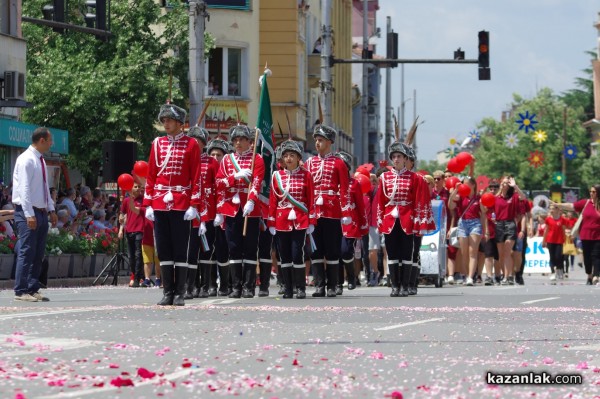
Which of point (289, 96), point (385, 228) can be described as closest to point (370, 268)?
point (385, 228)

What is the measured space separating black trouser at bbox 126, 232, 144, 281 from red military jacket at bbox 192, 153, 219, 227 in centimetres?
836

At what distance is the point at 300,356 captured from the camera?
35.0 ft

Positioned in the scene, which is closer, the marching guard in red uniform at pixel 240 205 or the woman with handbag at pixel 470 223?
→ the marching guard in red uniform at pixel 240 205

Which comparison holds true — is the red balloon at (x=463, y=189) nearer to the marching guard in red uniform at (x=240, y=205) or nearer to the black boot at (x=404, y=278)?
the black boot at (x=404, y=278)

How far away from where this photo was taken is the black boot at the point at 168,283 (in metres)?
16.9

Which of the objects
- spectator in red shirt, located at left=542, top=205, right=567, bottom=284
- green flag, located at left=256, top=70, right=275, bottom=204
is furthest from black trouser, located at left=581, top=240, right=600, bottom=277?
green flag, located at left=256, top=70, right=275, bottom=204

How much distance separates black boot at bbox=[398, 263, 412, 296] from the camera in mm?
20922

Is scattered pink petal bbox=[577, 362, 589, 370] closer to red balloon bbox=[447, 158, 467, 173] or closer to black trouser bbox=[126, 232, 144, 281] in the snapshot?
black trouser bbox=[126, 232, 144, 281]

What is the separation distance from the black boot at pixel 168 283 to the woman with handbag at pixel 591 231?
46.4 ft

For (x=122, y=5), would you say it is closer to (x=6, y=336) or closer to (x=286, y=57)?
(x=286, y=57)

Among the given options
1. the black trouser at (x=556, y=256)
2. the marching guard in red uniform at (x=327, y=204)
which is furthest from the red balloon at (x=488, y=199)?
the marching guard in red uniform at (x=327, y=204)

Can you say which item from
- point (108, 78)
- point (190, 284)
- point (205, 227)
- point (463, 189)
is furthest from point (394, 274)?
point (108, 78)

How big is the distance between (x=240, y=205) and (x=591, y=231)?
12274 mm

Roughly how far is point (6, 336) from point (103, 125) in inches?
1315
